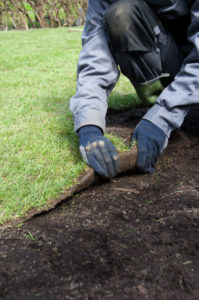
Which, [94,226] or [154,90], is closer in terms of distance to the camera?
[94,226]

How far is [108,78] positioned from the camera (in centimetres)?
180

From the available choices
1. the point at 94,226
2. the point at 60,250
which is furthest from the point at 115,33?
the point at 60,250

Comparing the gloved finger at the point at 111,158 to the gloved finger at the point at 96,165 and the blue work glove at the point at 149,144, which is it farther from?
the blue work glove at the point at 149,144

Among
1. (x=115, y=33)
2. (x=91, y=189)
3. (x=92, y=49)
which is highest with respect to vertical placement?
(x=115, y=33)

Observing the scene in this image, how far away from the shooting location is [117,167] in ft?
4.69

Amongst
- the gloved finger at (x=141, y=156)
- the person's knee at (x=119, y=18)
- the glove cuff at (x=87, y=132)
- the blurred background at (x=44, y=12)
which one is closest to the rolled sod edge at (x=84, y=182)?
the gloved finger at (x=141, y=156)

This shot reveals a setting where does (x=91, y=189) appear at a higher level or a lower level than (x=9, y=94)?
higher

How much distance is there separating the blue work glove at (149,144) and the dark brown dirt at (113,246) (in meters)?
0.07

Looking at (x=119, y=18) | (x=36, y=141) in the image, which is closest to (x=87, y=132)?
(x=36, y=141)

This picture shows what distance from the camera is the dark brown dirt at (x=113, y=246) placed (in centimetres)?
86

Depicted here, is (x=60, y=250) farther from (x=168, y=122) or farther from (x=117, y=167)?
(x=168, y=122)

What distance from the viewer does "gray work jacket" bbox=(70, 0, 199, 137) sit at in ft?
5.00

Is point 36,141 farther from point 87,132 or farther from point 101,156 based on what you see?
point 101,156

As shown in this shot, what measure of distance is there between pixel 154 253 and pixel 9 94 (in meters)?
2.39
